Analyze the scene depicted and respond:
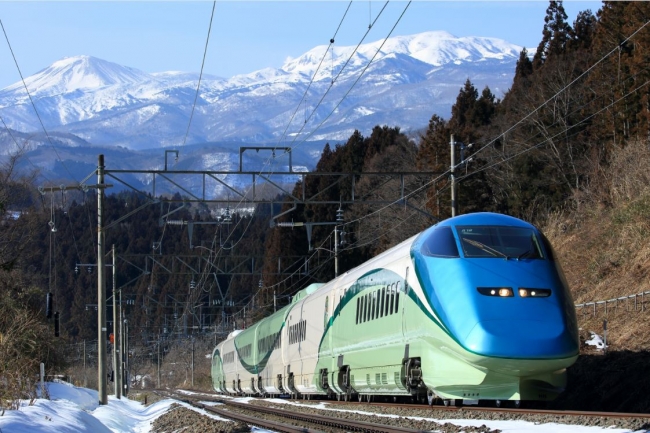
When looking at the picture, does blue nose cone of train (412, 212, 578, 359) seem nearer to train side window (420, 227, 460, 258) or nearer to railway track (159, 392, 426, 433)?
train side window (420, 227, 460, 258)

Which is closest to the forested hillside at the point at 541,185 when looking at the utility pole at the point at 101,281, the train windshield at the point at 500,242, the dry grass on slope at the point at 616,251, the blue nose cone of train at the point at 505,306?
the dry grass on slope at the point at 616,251

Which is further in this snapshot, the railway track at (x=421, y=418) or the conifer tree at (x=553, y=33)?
the conifer tree at (x=553, y=33)

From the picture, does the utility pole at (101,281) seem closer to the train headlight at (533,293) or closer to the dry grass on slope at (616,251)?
the dry grass on slope at (616,251)

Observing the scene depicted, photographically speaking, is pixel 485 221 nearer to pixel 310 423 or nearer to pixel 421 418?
pixel 421 418

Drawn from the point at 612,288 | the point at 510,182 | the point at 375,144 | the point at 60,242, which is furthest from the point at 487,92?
the point at 60,242

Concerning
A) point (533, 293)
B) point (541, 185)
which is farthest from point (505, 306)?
point (541, 185)

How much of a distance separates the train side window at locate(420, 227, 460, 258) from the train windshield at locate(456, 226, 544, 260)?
0.16 m

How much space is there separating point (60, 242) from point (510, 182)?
298 ft

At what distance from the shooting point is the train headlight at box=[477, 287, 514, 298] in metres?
16.0

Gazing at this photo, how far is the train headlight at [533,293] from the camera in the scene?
16062 millimetres

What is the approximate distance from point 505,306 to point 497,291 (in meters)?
0.34

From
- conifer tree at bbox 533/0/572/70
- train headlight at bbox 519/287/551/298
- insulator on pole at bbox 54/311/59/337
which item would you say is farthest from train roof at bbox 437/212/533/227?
conifer tree at bbox 533/0/572/70

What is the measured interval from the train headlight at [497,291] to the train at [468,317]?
2cm

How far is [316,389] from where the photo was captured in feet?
90.9
